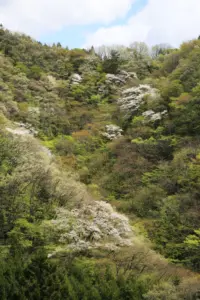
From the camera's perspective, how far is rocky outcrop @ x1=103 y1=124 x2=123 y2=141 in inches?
1473

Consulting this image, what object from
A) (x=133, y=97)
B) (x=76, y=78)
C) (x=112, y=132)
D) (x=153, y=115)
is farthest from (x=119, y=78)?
(x=153, y=115)

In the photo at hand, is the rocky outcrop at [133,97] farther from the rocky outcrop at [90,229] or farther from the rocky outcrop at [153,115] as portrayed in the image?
the rocky outcrop at [90,229]

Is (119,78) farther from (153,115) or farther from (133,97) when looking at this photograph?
(153,115)

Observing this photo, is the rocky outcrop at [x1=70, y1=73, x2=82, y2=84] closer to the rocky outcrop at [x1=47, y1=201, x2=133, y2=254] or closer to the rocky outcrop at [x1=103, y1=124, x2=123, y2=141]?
the rocky outcrop at [x1=103, y1=124, x2=123, y2=141]

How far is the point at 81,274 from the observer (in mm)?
15297

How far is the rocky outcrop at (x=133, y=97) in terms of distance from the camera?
125ft

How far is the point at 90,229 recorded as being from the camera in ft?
52.0

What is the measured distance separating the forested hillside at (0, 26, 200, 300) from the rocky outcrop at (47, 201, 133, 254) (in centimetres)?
6

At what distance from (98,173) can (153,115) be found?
848 cm

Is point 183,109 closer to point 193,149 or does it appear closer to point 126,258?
point 193,149

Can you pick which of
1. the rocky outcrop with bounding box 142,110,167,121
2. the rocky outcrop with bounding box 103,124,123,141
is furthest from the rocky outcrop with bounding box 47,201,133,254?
the rocky outcrop with bounding box 103,124,123,141

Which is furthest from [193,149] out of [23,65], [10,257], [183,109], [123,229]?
[23,65]

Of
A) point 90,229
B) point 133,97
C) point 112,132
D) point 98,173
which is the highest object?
point 133,97

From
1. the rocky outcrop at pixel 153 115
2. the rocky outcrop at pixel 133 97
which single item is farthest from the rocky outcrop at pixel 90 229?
the rocky outcrop at pixel 133 97
